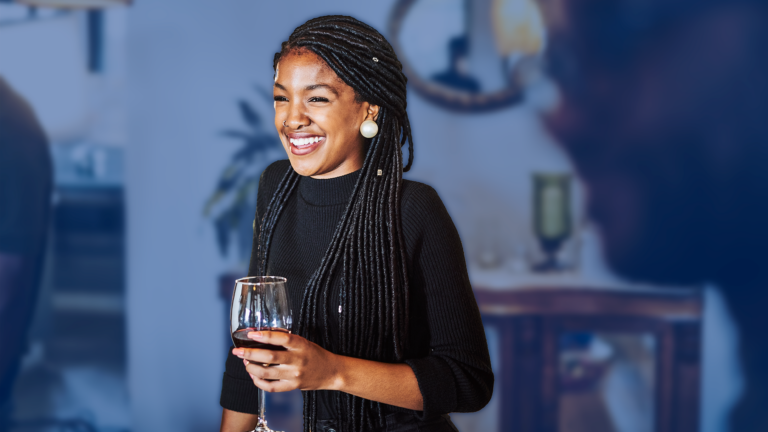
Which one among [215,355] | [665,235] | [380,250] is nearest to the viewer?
[380,250]

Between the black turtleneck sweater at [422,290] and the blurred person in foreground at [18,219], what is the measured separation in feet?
7.71

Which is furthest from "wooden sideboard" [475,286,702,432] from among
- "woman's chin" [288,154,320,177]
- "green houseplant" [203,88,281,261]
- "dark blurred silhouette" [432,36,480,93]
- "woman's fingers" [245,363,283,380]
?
"woman's fingers" [245,363,283,380]

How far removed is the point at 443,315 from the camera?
1.24 metres

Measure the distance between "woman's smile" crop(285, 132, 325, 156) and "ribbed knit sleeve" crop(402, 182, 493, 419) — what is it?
0.65 feet

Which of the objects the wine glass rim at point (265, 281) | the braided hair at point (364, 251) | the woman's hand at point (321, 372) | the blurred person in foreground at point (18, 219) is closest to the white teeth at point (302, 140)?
the braided hair at point (364, 251)

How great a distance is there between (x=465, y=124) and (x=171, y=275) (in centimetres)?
164

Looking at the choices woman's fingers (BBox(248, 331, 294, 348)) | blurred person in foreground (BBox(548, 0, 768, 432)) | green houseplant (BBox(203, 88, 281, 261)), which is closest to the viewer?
woman's fingers (BBox(248, 331, 294, 348))

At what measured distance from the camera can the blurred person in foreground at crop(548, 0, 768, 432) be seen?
10.4ft

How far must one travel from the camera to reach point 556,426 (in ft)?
10.7

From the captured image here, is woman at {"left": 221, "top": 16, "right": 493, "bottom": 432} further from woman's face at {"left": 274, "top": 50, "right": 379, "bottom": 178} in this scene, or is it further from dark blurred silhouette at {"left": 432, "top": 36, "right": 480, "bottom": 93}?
dark blurred silhouette at {"left": 432, "top": 36, "right": 480, "bottom": 93}

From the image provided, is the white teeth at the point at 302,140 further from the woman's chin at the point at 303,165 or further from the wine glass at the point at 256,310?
the wine glass at the point at 256,310

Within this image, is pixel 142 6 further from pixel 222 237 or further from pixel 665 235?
pixel 665 235

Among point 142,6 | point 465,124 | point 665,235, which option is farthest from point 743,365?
point 142,6

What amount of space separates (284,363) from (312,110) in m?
0.50
